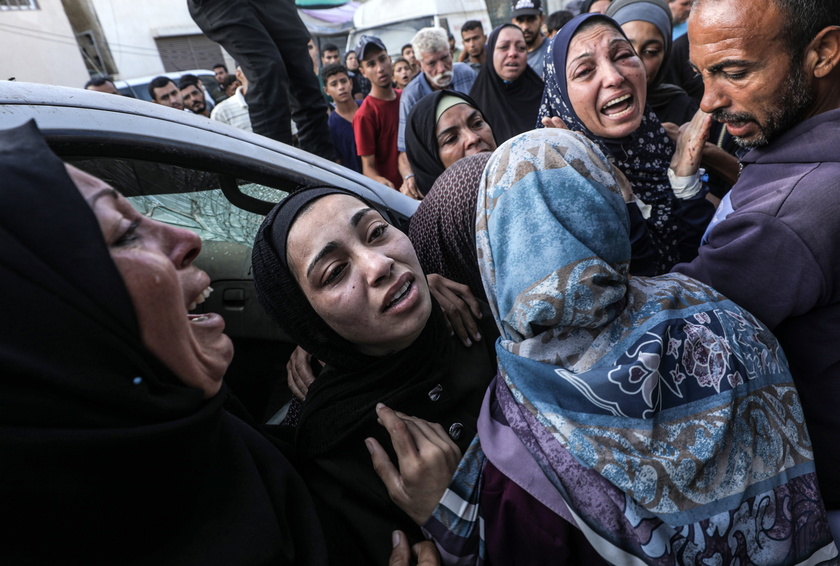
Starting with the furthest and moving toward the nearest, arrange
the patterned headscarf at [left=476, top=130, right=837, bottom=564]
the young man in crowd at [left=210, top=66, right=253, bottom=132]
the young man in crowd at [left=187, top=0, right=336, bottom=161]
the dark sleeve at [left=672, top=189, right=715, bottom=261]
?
the young man in crowd at [left=210, top=66, right=253, bottom=132] → the young man in crowd at [left=187, top=0, right=336, bottom=161] → the dark sleeve at [left=672, top=189, right=715, bottom=261] → the patterned headscarf at [left=476, top=130, right=837, bottom=564]

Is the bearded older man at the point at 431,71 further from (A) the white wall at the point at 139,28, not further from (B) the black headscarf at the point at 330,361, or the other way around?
(A) the white wall at the point at 139,28

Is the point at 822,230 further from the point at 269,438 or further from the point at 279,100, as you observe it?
the point at 279,100

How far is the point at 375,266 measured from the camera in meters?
1.39

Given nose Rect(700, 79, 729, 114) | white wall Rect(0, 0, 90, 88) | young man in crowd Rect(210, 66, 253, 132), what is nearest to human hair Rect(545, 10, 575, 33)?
young man in crowd Rect(210, 66, 253, 132)

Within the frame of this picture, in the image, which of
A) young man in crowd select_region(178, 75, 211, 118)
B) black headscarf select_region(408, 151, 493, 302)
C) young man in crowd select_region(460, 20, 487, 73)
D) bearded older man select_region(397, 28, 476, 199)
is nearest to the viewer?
black headscarf select_region(408, 151, 493, 302)

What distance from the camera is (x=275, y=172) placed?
1.79 metres

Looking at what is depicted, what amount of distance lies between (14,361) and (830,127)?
190 cm

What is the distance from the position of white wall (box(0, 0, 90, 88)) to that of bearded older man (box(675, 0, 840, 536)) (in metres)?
18.0

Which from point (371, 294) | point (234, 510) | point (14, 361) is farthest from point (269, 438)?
point (14, 361)

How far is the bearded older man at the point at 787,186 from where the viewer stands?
127 centimetres

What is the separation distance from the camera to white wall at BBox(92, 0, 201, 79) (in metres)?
20.3

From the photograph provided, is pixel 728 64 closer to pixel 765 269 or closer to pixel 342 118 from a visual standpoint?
pixel 765 269

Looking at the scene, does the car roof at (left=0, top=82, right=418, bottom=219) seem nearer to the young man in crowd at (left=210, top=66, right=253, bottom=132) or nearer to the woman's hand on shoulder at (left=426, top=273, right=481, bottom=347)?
the woman's hand on shoulder at (left=426, top=273, right=481, bottom=347)

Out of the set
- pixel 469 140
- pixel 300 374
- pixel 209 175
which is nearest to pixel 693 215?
pixel 469 140
